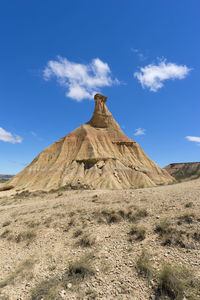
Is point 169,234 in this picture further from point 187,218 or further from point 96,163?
point 96,163

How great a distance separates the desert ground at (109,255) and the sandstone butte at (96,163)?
68.4 ft

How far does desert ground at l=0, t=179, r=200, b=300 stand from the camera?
4.42m

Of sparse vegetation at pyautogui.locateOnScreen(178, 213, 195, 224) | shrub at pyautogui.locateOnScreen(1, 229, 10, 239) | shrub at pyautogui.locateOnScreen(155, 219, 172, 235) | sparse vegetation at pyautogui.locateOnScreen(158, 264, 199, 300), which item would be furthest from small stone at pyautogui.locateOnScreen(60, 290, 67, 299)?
shrub at pyautogui.locateOnScreen(1, 229, 10, 239)

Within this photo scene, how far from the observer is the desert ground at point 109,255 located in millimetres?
4418

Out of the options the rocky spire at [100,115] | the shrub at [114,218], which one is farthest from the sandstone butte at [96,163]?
the shrub at [114,218]

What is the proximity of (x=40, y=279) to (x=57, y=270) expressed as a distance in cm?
57

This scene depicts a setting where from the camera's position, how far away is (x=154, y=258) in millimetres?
5227

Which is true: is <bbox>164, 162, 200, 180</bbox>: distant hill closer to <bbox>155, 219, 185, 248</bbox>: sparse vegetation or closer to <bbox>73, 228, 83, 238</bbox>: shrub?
<bbox>155, 219, 185, 248</bbox>: sparse vegetation

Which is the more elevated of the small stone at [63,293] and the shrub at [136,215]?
the shrub at [136,215]

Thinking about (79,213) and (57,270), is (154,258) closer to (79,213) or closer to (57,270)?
Result: (57,270)

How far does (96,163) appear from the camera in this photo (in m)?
37.0

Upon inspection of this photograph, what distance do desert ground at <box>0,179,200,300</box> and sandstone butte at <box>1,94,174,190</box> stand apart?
20857 millimetres

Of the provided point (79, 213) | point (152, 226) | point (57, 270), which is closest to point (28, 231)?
point (79, 213)

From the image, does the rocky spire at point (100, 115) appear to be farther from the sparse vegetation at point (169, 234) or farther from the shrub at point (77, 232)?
the sparse vegetation at point (169, 234)
